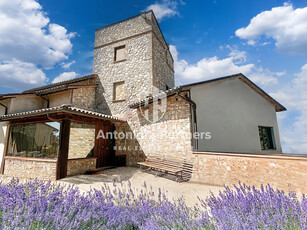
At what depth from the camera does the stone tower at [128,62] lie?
9518mm

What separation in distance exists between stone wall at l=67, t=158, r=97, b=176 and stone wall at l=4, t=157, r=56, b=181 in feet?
1.84

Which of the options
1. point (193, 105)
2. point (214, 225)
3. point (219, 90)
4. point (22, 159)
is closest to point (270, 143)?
point (219, 90)

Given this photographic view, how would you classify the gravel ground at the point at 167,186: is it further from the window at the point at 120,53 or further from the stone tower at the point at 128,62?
the window at the point at 120,53

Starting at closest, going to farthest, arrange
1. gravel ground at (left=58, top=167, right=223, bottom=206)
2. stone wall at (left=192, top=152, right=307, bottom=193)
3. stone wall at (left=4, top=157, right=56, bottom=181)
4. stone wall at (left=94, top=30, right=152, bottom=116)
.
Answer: stone wall at (left=192, top=152, right=307, bottom=193) < gravel ground at (left=58, top=167, right=223, bottom=206) < stone wall at (left=4, top=157, right=56, bottom=181) < stone wall at (left=94, top=30, right=152, bottom=116)

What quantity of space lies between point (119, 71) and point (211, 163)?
806 cm

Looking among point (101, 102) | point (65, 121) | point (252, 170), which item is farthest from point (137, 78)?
point (252, 170)

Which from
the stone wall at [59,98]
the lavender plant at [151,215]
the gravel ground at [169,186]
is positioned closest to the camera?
the lavender plant at [151,215]

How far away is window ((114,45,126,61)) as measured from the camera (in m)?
10.6

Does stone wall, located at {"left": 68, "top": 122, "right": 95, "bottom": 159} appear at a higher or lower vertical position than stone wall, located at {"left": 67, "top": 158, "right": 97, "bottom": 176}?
higher

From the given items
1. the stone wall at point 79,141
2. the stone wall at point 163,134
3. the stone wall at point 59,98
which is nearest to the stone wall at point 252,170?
the stone wall at point 163,134

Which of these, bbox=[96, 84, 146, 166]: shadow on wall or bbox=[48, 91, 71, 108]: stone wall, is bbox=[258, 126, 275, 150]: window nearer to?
bbox=[96, 84, 146, 166]: shadow on wall

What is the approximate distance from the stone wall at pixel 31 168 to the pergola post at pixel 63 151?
27cm

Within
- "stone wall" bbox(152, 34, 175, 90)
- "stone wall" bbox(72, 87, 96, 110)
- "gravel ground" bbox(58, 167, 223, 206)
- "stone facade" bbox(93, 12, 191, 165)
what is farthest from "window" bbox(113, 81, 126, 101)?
"gravel ground" bbox(58, 167, 223, 206)

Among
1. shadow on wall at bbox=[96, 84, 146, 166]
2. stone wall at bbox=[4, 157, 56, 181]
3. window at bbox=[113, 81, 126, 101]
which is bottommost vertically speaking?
stone wall at bbox=[4, 157, 56, 181]
